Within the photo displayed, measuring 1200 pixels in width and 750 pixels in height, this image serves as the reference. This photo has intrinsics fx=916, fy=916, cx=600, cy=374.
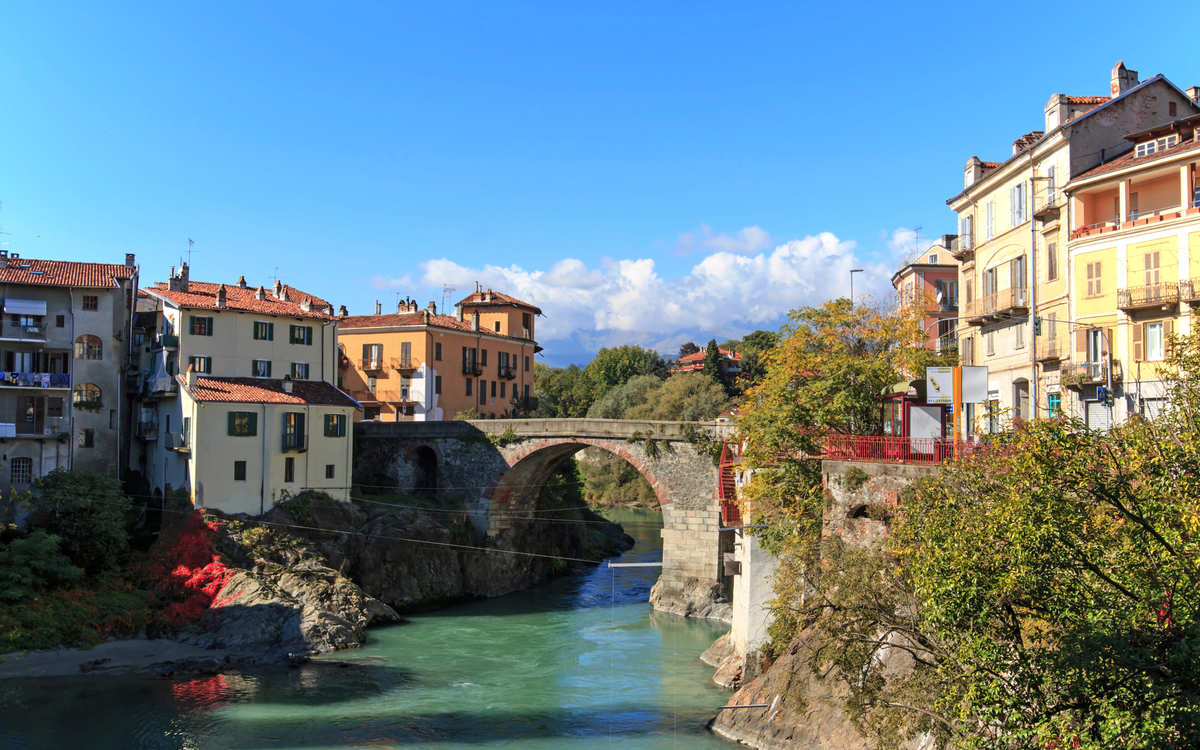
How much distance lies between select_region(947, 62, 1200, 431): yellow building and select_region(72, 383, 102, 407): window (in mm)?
39067

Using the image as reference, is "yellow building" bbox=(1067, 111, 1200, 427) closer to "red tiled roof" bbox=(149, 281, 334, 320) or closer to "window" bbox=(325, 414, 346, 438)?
"window" bbox=(325, 414, 346, 438)

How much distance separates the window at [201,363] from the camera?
44000 mm

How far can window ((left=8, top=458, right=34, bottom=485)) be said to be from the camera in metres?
41.7

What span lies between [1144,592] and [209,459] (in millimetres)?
38301

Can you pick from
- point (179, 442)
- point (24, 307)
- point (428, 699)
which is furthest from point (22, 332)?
point (428, 699)

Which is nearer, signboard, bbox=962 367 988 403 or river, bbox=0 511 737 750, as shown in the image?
signboard, bbox=962 367 988 403

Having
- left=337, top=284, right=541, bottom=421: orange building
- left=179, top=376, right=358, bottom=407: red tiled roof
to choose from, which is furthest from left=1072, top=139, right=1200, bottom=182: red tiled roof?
left=337, top=284, right=541, bottom=421: orange building

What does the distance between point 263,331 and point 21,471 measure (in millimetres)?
12336

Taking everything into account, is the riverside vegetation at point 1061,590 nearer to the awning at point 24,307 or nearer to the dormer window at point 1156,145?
the dormer window at point 1156,145

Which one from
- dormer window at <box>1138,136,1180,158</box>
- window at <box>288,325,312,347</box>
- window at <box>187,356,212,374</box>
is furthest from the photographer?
window at <box>288,325,312,347</box>

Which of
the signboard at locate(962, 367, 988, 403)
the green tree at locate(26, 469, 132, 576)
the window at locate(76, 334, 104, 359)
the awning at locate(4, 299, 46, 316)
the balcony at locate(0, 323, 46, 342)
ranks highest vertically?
the awning at locate(4, 299, 46, 316)

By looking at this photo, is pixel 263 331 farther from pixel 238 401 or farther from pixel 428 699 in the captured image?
pixel 428 699

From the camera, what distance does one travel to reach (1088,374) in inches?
1133

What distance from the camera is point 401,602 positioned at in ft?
145
